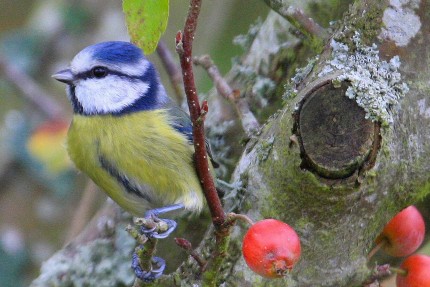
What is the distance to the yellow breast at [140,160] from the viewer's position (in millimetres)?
1799

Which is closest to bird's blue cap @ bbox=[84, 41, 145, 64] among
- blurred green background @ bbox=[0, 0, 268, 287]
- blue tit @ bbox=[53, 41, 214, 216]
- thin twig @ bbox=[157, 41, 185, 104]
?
blue tit @ bbox=[53, 41, 214, 216]

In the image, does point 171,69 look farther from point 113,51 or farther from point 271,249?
point 271,249

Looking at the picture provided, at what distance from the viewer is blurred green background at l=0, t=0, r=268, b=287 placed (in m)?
2.66

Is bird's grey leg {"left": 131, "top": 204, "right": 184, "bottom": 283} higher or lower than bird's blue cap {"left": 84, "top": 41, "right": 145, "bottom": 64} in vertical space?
lower

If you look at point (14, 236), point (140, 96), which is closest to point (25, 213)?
point (14, 236)

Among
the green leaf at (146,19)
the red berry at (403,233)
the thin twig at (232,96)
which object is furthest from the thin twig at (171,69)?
the green leaf at (146,19)

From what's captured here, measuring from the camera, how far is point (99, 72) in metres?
1.89

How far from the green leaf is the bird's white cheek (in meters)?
0.75

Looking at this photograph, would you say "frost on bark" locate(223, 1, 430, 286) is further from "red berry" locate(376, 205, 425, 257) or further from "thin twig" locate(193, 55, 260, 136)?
"thin twig" locate(193, 55, 260, 136)

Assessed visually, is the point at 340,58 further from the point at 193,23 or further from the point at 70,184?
the point at 70,184

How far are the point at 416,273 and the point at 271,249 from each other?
46 cm

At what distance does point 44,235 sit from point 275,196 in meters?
1.66

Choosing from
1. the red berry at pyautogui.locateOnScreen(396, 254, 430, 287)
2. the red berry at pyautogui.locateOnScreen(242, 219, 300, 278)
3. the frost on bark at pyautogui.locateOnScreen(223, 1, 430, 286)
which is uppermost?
the frost on bark at pyautogui.locateOnScreen(223, 1, 430, 286)

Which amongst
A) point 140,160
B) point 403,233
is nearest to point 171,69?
point 140,160
